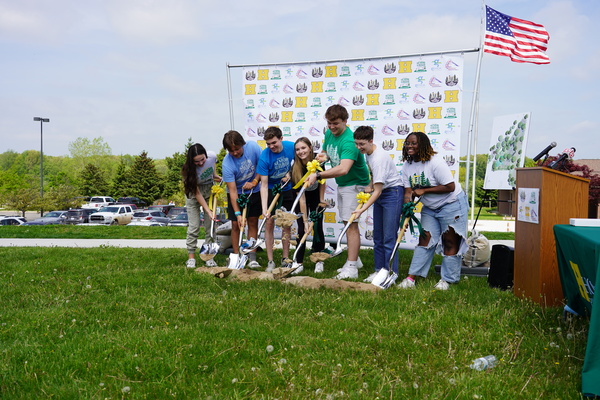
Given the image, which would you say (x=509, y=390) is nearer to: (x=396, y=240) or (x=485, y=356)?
(x=485, y=356)

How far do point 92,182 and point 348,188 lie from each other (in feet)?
181

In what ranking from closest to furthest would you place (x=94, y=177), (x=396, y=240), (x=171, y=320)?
(x=171, y=320)
(x=396, y=240)
(x=94, y=177)

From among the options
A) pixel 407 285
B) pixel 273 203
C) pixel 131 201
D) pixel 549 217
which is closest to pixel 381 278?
pixel 407 285

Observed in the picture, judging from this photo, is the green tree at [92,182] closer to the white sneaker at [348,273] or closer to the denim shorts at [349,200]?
the denim shorts at [349,200]

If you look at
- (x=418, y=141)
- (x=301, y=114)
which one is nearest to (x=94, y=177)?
(x=301, y=114)

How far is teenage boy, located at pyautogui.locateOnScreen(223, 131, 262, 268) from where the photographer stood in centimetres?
654

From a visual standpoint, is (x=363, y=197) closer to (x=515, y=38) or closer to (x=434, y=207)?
(x=434, y=207)

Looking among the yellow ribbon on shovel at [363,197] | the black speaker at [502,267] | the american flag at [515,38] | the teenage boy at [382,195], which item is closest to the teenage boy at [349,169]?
the teenage boy at [382,195]

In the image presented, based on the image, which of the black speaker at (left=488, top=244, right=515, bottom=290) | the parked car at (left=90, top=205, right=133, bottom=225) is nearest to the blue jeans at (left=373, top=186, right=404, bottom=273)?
the black speaker at (left=488, top=244, right=515, bottom=290)

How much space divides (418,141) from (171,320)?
321 centimetres

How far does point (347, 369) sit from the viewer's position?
3.07 metres

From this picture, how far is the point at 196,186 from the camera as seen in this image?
688 cm

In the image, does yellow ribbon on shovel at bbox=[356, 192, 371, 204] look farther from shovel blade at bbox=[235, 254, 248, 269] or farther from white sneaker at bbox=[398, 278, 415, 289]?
shovel blade at bbox=[235, 254, 248, 269]

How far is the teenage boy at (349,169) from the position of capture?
19.5 ft
